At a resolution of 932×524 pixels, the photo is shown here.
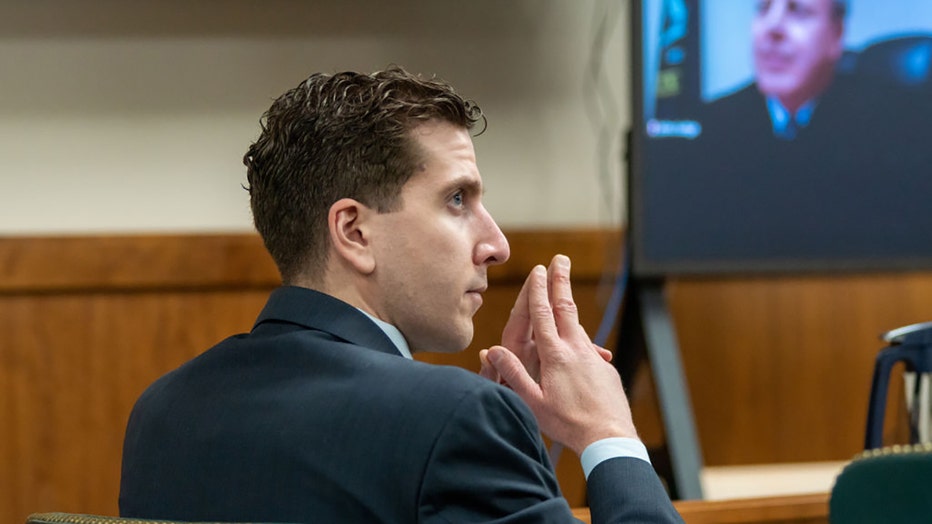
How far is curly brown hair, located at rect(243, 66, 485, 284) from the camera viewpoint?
3.81 ft

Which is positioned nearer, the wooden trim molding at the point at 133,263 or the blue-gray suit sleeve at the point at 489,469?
the blue-gray suit sleeve at the point at 489,469

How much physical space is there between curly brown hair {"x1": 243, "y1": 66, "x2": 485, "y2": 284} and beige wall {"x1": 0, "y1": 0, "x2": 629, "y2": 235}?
115cm

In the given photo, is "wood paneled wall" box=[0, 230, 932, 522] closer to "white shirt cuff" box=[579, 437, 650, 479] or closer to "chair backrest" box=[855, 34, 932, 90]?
"chair backrest" box=[855, 34, 932, 90]

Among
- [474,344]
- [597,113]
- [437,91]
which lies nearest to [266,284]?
[474,344]

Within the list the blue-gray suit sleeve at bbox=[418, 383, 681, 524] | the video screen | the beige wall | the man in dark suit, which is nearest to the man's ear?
the man in dark suit

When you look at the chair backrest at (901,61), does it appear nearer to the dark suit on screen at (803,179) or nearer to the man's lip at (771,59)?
the dark suit on screen at (803,179)

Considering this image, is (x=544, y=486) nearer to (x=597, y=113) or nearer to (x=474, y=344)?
(x=474, y=344)

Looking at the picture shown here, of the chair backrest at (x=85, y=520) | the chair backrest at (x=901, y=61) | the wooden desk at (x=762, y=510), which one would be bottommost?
the wooden desk at (x=762, y=510)

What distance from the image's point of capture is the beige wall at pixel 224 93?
90.2 inches

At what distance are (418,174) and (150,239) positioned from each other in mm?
1266

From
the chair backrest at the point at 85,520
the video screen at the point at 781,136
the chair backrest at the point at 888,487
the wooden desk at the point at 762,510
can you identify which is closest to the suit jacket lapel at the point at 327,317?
the chair backrest at the point at 85,520

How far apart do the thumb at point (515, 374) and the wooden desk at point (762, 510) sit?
538 mm

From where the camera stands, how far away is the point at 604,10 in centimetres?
254

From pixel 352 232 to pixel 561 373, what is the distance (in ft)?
0.88
